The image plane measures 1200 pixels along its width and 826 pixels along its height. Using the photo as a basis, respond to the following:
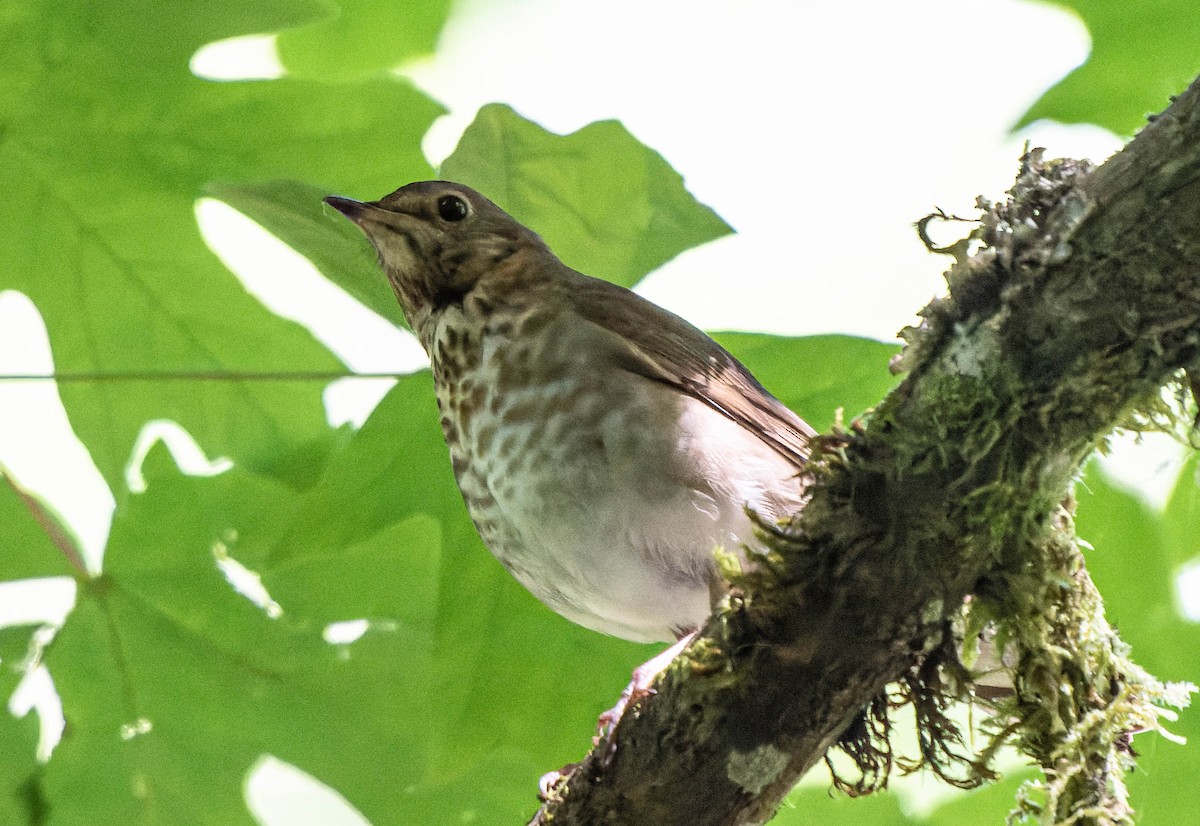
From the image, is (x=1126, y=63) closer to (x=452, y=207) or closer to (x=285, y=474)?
(x=452, y=207)

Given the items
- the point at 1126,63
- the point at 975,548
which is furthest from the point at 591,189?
the point at 975,548

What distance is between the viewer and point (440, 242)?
8.09ft

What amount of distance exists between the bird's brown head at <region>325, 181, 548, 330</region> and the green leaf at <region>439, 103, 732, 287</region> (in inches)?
1.7

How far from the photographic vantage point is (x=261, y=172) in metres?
2.44

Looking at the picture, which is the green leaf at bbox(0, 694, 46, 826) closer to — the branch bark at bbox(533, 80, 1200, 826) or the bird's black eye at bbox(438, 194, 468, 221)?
the bird's black eye at bbox(438, 194, 468, 221)

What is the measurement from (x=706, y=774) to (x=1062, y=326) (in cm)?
68

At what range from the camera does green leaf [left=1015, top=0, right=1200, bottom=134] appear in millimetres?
2174

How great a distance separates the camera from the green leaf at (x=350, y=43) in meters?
2.76

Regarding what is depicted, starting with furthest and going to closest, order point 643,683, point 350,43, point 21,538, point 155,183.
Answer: point 350,43 < point 21,538 < point 155,183 < point 643,683

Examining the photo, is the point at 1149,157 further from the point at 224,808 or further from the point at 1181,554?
the point at 224,808

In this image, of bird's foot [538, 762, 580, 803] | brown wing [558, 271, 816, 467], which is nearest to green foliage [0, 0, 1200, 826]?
brown wing [558, 271, 816, 467]

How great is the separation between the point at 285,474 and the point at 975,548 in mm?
1621

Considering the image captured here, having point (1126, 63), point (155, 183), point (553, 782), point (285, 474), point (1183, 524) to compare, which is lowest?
point (553, 782)

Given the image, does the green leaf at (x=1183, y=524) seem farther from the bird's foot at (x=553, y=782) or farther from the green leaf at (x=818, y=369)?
the bird's foot at (x=553, y=782)
